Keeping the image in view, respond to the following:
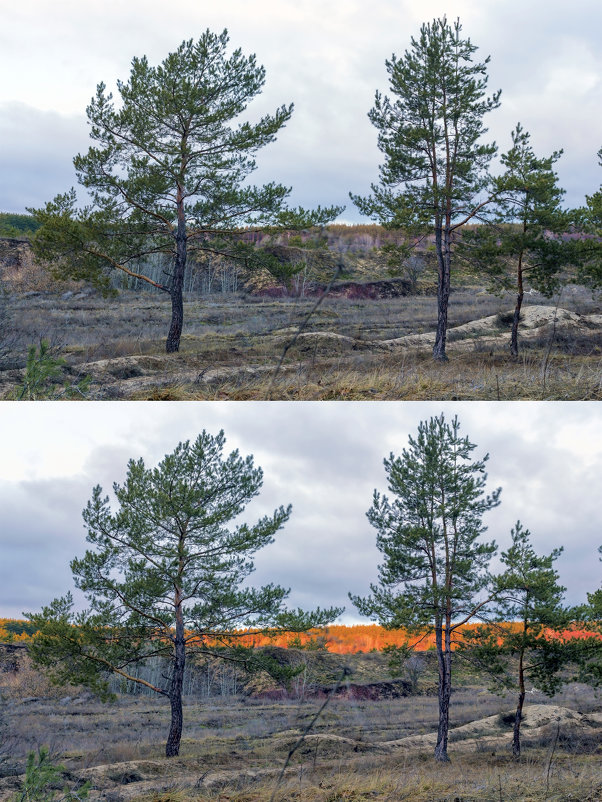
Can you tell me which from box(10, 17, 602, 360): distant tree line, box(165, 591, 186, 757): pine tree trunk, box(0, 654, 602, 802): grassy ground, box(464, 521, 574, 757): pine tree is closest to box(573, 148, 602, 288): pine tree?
box(10, 17, 602, 360): distant tree line

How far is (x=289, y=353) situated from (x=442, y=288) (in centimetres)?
548

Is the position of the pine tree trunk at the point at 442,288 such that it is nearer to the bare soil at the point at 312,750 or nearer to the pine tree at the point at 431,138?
the pine tree at the point at 431,138

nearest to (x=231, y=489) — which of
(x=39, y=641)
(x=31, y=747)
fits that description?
(x=39, y=641)

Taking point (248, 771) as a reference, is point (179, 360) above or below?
above

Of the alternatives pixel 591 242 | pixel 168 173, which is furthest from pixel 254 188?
pixel 591 242

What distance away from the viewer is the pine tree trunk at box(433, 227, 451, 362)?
62.4ft

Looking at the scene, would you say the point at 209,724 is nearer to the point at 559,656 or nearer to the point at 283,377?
the point at 559,656

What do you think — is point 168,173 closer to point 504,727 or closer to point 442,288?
point 442,288

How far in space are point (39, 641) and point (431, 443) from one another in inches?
458

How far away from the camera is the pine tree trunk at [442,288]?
62.4ft

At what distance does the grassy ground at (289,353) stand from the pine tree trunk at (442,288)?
494mm

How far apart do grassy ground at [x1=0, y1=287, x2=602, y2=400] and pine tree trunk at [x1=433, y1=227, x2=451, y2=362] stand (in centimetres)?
49

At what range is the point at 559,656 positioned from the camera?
1683 cm

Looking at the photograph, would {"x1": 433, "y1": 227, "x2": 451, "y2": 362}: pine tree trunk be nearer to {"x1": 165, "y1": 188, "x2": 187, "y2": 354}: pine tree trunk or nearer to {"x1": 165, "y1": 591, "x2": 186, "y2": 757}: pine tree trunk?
{"x1": 165, "y1": 188, "x2": 187, "y2": 354}: pine tree trunk
